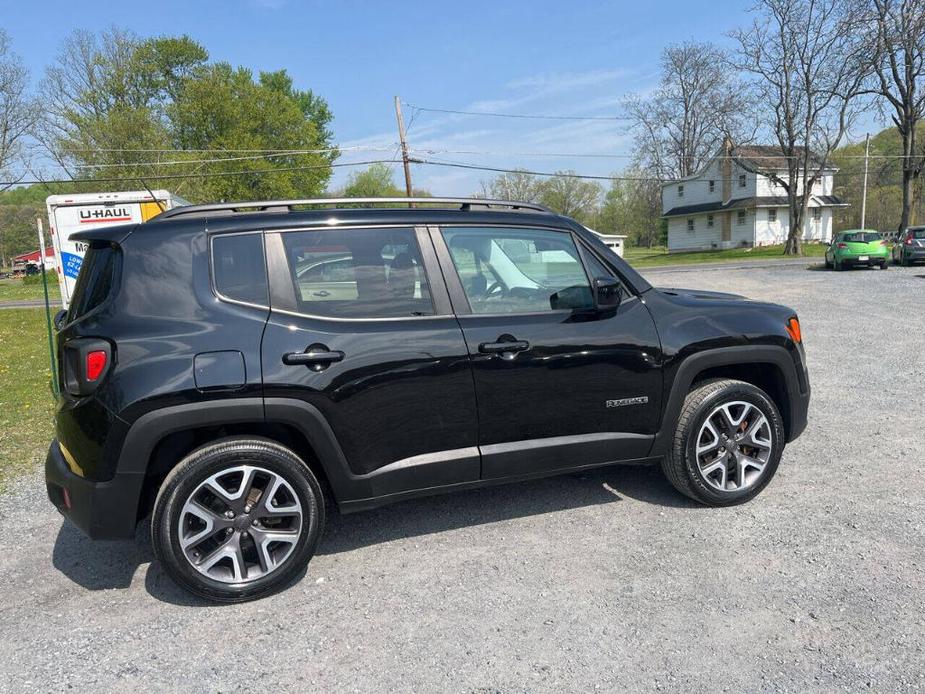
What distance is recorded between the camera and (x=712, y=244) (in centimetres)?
5072

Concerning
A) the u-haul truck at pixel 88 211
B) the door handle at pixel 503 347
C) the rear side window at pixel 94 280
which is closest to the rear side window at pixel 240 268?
the rear side window at pixel 94 280

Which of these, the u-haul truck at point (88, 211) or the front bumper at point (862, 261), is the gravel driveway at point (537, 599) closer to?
the u-haul truck at point (88, 211)

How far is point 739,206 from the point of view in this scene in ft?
153

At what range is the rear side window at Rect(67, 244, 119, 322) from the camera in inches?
118

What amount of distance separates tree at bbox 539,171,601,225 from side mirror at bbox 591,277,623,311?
74.0 meters

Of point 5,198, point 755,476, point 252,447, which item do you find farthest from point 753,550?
point 5,198

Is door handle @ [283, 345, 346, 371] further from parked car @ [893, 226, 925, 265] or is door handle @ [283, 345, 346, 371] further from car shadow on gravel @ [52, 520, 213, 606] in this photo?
parked car @ [893, 226, 925, 265]

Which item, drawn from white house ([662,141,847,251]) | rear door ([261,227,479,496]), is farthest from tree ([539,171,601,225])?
rear door ([261,227,479,496])

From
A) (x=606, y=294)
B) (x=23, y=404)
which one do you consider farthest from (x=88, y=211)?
(x=606, y=294)

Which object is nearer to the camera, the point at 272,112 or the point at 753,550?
the point at 753,550

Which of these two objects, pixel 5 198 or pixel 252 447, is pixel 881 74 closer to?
pixel 252 447

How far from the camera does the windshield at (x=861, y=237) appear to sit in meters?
22.8

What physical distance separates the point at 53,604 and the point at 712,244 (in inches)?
2101

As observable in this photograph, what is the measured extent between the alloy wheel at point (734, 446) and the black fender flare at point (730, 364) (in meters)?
0.22
